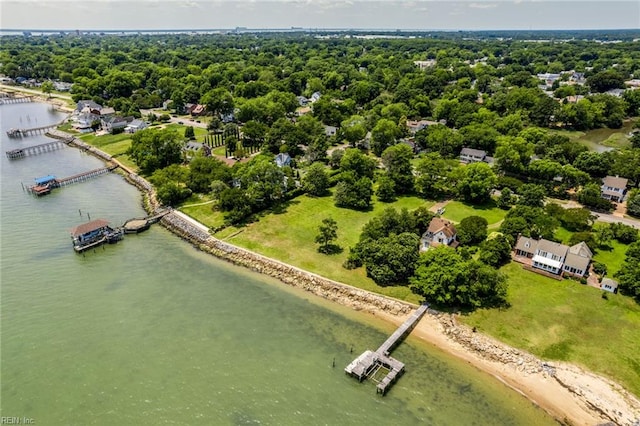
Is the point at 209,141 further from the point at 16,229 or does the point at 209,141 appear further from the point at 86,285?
A: the point at 86,285

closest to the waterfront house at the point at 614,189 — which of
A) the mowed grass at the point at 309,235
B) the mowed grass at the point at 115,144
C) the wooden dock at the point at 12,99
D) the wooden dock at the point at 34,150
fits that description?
the mowed grass at the point at 309,235

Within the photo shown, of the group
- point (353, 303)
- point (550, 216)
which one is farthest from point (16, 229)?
point (550, 216)

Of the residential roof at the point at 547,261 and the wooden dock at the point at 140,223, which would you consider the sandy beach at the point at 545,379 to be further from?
the wooden dock at the point at 140,223

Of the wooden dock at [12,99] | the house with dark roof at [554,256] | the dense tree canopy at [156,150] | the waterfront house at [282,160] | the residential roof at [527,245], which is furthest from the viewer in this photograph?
the wooden dock at [12,99]

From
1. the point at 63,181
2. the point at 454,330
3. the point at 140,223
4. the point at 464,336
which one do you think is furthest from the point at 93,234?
the point at 464,336

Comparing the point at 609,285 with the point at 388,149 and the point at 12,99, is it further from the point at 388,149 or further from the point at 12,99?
the point at 12,99

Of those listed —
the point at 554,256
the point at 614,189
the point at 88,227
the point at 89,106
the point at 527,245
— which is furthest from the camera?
Result: the point at 89,106
